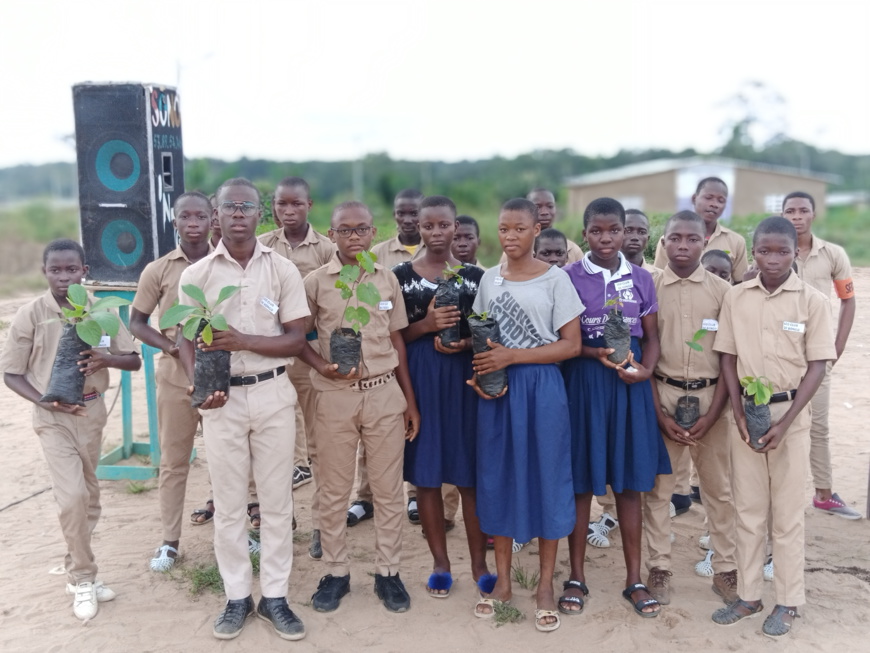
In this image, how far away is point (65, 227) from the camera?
2580 centimetres

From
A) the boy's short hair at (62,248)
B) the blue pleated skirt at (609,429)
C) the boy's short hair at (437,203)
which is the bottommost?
the blue pleated skirt at (609,429)

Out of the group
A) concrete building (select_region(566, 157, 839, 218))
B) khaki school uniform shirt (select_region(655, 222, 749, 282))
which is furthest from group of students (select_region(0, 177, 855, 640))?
concrete building (select_region(566, 157, 839, 218))

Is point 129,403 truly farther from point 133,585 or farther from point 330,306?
point 330,306

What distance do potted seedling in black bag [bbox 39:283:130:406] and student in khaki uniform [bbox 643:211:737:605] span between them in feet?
8.60

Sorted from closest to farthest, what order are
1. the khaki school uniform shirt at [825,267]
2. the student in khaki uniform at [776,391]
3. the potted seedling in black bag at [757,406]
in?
the potted seedling in black bag at [757,406]
the student in khaki uniform at [776,391]
the khaki school uniform shirt at [825,267]

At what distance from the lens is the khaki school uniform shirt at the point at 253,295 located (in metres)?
3.41

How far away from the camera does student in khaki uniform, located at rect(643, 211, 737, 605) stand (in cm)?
378

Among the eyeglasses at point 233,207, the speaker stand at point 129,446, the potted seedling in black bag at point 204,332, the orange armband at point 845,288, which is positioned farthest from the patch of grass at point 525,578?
the speaker stand at point 129,446

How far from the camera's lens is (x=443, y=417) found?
3.81 metres

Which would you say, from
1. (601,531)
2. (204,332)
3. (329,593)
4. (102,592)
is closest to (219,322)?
(204,332)

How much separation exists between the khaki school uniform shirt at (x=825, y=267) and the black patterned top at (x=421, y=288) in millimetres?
2166

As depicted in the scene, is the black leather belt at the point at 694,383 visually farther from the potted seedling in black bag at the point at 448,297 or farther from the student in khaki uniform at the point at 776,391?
the potted seedling in black bag at the point at 448,297

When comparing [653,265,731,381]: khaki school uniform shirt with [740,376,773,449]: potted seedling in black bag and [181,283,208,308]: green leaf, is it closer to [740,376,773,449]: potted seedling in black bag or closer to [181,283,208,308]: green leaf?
[740,376,773,449]: potted seedling in black bag

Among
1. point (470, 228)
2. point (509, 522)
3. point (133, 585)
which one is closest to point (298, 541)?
point (133, 585)
